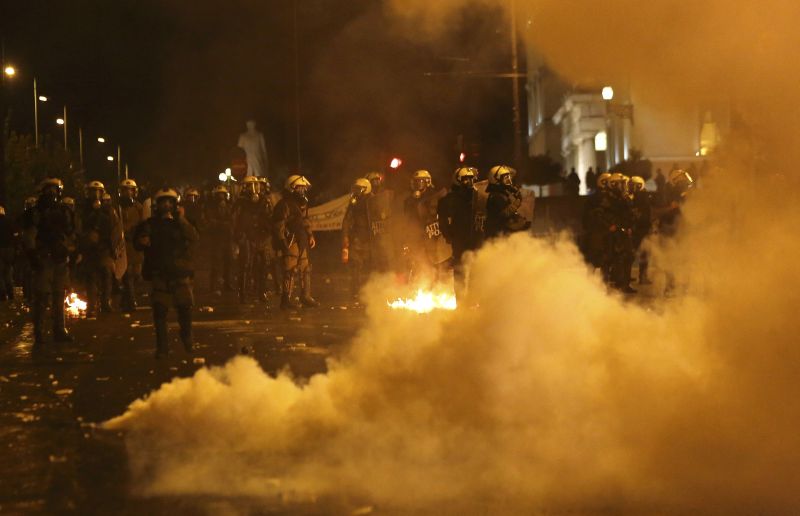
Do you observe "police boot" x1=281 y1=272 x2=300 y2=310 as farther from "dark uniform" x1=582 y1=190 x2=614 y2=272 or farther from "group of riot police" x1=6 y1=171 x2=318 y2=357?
"dark uniform" x1=582 y1=190 x2=614 y2=272

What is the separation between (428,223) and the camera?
1662cm

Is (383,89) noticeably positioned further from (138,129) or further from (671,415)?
(138,129)

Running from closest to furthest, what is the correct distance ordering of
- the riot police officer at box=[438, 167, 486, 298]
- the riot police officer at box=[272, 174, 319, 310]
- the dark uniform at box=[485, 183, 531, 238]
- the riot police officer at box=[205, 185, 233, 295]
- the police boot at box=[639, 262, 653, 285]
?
the dark uniform at box=[485, 183, 531, 238], the riot police officer at box=[438, 167, 486, 298], the riot police officer at box=[272, 174, 319, 310], the police boot at box=[639, 262, 653, 285], the riot police officer at box=[205, 185, 233, 295]

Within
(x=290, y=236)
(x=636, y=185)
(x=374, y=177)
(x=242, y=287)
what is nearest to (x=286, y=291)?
(x=290, y=236)

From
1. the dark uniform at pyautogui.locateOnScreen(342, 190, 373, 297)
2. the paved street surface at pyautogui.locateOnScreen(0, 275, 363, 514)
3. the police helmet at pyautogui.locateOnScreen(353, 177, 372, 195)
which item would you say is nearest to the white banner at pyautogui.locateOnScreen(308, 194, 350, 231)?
the paved street surface at pyautogui.locateOnScreen(0, 275, 363, 514)

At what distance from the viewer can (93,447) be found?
7445 millimetres

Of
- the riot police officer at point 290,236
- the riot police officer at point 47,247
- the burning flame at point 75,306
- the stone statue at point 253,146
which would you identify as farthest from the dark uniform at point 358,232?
the stone statue at point 253,146

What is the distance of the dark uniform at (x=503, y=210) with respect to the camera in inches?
487

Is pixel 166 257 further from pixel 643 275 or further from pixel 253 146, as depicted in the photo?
pixel 253 146

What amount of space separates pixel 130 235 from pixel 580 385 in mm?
13252

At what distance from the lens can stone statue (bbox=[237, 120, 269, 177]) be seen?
117 ft

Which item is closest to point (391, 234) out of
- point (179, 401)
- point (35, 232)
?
point (35, 232)

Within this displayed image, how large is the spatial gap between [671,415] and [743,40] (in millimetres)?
2449

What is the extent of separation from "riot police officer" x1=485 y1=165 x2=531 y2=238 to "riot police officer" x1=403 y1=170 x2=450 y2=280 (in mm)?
3847
